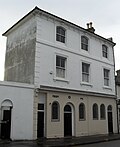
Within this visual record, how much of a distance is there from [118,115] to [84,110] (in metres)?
6.12

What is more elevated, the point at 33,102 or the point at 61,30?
the point at 61,30

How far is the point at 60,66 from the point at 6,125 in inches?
265

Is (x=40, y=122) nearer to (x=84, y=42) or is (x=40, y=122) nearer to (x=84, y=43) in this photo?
(x=84, y=43)

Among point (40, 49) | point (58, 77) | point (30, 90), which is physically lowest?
point (30, 90)

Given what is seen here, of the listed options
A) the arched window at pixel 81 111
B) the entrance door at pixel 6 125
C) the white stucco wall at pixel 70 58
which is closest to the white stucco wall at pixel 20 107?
the entrance door at pixel 6 125

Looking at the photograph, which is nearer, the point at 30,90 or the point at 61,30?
the point at 30,90

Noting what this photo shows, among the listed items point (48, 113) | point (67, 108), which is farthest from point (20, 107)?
point (67, 108)

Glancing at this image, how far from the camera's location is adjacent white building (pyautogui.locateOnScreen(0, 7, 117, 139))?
676 inches

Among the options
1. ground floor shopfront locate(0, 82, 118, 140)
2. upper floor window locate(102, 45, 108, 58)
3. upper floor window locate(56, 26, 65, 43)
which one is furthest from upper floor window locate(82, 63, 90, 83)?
upper floor window locate(102, 45, 108, 58)

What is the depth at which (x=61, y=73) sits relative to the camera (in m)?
18.8

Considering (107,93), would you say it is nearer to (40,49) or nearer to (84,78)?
(84,78)

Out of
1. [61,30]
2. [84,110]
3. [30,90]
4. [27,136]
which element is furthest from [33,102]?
[61,30]

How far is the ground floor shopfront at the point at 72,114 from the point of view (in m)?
16.9

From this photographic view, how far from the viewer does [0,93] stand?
14.7 metres
